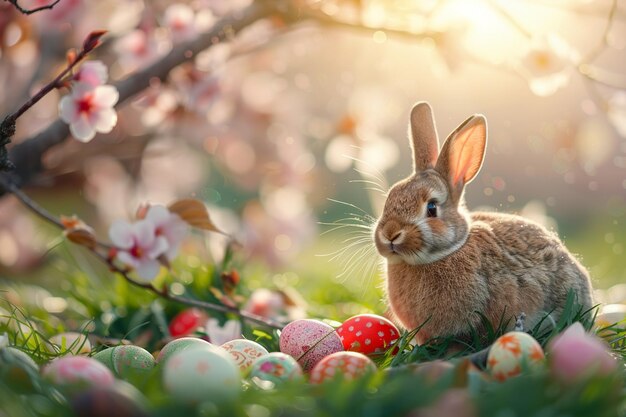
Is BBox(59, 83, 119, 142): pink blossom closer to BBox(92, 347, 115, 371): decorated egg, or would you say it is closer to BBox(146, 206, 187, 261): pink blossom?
BBox(146, 206, 187, 261): pink blossom

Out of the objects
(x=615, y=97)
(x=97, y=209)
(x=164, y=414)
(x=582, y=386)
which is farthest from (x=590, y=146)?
(x=164, y=414)

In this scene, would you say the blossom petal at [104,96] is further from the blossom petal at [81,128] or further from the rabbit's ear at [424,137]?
the rabbit's ear at [424,137]

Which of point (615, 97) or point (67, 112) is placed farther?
point (615, 97)

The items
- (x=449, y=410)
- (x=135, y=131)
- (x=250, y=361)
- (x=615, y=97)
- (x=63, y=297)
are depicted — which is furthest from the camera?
(x=135, y=131)

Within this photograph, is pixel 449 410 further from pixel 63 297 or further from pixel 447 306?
pixel 63 297

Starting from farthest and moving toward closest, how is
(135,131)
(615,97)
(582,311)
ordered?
(135,131) < (615,97) < (582,311)

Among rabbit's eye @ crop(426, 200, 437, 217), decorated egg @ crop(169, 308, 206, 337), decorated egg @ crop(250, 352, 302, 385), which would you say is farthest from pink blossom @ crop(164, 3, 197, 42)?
decorated egg @ crop(250, 352, 302, 385)

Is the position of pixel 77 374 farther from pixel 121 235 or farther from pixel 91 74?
pixel 91 74
